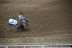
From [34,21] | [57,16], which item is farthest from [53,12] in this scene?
[34,21]

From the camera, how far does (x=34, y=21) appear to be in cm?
1207

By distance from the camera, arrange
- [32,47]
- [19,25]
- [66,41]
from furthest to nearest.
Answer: [19,25], [66,41], [32,47]

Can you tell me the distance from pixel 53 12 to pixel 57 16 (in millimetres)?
398

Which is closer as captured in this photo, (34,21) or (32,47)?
(32,47)

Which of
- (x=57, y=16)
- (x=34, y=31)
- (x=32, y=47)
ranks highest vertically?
(x=57, y=16)

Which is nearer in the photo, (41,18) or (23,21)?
(23,21)

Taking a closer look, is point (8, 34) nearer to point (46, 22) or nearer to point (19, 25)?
point (19, 25)

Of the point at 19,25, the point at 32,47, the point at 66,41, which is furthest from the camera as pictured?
the point at 19,25

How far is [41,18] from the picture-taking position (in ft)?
39.8

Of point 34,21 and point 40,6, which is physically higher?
point 40,6

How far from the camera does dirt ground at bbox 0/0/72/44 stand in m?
11.5

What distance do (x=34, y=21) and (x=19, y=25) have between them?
987mm

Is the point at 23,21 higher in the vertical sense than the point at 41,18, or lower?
lower

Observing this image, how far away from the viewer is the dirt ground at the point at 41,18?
37.7 ft
